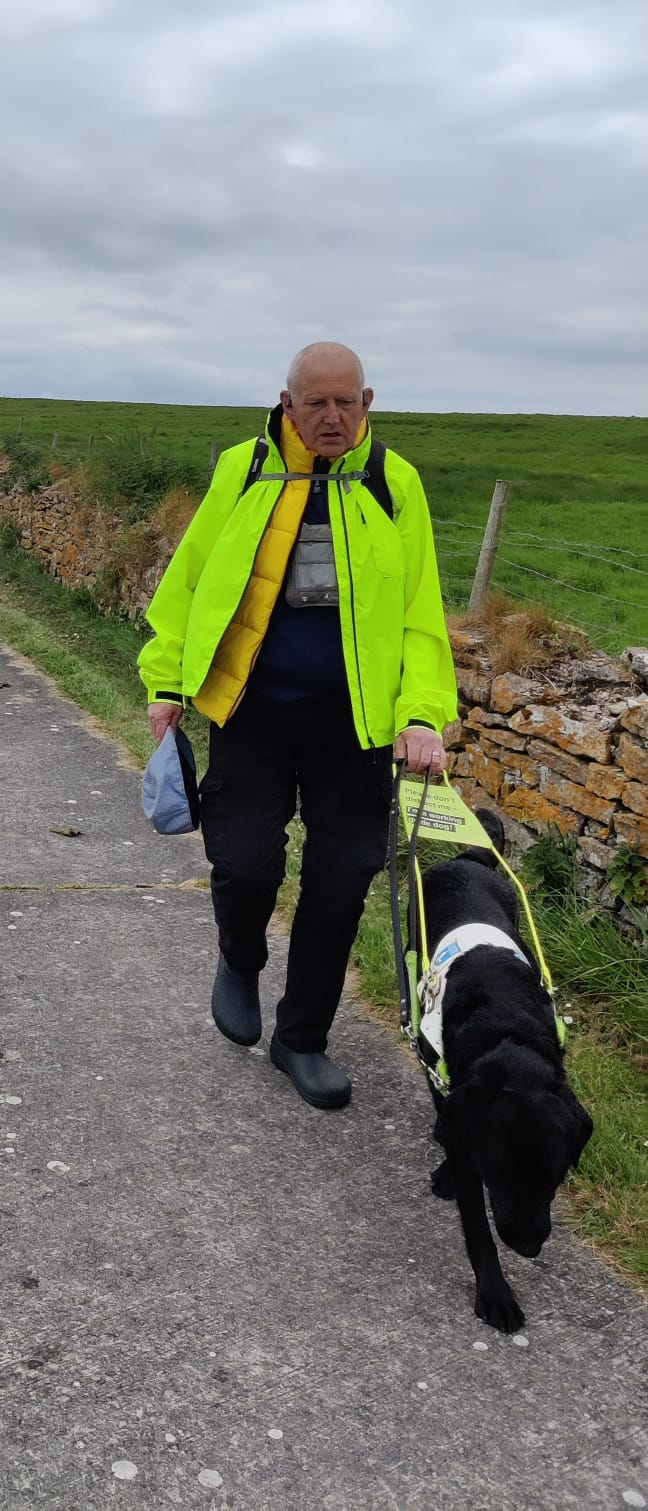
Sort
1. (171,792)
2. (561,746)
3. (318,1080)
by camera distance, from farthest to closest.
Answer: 1. (561,746)
2. (318,1080)
3. (171,792)

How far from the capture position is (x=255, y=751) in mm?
3422

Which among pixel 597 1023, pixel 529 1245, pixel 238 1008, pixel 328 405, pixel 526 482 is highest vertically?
pixel 328 405

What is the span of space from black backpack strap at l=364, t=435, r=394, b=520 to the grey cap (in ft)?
2.89

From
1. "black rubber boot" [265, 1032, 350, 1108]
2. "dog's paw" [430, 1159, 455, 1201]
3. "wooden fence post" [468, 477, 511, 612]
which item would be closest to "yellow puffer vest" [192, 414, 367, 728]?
"black rubber boot" [265, 1032, 350, 1108]

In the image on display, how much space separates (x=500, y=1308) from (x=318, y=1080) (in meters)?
1.02

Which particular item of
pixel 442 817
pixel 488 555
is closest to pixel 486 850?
pixel 442 817

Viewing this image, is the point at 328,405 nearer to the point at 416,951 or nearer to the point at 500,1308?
the point at 416,951

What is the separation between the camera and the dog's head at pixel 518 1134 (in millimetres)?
2568

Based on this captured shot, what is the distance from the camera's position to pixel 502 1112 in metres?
2.59

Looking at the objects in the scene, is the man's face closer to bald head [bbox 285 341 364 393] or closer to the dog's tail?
bald head [bbox 285 341 364 393]

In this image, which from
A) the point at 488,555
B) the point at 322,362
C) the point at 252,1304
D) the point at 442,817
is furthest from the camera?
the point at 488,555

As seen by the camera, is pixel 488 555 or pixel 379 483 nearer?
pixel 379 483

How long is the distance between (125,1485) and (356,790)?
1789 millimetres

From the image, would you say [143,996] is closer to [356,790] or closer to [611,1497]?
[356,790]
